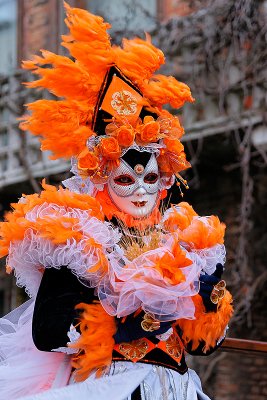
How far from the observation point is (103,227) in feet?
12.0

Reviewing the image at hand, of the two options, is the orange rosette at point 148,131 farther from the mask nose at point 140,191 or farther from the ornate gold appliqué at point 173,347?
the ornate gold appliqué at point 173,347

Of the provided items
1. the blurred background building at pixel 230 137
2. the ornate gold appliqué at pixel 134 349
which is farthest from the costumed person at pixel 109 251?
the blurred background building at pixel 230 137

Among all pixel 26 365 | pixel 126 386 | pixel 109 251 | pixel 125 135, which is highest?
pixel 125 135

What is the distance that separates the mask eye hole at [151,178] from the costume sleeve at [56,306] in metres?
0.51

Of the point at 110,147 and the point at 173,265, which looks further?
the point at 110,147

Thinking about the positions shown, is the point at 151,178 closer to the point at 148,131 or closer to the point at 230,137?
the point at 148,131

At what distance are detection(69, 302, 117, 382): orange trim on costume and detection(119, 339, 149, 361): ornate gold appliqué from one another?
5 centimetres

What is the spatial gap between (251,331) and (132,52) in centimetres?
457

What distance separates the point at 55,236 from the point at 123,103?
0.63 meters

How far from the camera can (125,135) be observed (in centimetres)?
381

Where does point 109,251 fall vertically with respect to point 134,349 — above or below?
above

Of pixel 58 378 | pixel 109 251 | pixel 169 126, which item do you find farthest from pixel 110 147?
pixel 58 378

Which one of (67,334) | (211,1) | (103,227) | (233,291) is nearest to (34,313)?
(67,334)

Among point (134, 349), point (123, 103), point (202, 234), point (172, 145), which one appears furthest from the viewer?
point (172, 145)
